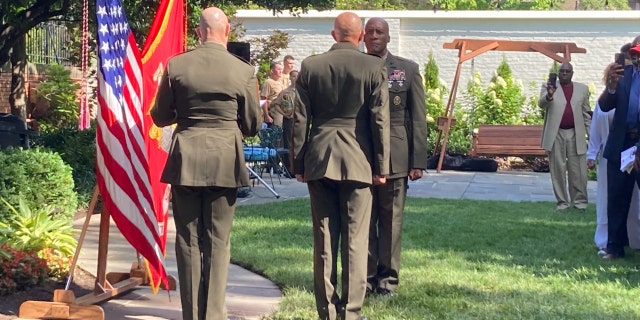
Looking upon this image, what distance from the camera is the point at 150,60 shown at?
21.9ft

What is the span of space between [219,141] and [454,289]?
8.36 ft

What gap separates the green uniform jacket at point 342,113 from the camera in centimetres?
598

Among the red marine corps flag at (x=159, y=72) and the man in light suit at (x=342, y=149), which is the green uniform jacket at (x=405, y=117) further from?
the red marine corps flag at (x=159, y=72)

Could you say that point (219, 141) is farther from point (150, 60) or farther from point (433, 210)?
point (433, 210)

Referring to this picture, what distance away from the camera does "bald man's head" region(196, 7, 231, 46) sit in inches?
222

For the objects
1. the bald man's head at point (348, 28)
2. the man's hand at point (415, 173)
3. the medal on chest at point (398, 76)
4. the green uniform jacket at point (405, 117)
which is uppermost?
the bald man's head at point (348, 28)

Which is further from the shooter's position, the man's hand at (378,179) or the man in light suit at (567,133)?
the man in light suit at (567,133)

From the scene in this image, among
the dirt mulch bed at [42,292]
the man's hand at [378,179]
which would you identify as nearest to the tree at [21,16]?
the dirt mulch bed at [42,292]

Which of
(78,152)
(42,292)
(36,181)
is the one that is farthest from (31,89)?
(42,292)

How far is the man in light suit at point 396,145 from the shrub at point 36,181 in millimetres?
3584

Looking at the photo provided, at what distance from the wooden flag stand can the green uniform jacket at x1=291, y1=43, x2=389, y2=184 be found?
4.99 ft

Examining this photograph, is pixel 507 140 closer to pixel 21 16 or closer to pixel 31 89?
pixel 31 89

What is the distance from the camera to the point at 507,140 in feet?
65.3

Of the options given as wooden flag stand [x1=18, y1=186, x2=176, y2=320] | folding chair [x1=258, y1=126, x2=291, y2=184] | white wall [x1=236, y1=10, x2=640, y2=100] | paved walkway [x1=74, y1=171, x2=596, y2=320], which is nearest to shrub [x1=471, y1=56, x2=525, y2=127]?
white wall [x1=236, y1=10, x2=640, y2=100]
